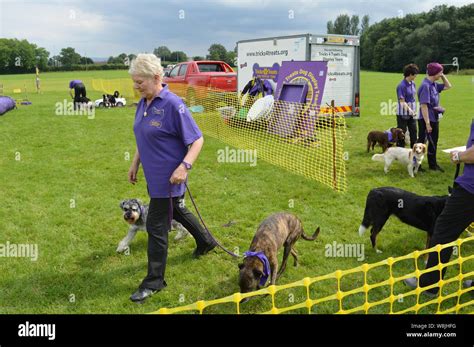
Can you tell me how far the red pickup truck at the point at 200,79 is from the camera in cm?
1541

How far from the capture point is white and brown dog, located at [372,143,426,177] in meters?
7.47

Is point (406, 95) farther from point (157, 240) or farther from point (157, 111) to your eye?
point (157, 240)

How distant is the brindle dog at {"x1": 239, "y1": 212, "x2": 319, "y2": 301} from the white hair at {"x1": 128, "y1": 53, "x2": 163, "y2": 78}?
1.83m

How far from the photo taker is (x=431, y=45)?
6356 cm

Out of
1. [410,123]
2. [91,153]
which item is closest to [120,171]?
[91,153]

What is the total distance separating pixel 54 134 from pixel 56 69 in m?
60.8

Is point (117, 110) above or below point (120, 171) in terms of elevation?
above

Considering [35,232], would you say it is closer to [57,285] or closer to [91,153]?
[57,285]

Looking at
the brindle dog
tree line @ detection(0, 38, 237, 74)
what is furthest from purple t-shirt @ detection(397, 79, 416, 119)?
tree line @ detection(0, 38, 237, 74)

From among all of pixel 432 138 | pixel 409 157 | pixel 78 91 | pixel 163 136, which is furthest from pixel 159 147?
pixel 78 91

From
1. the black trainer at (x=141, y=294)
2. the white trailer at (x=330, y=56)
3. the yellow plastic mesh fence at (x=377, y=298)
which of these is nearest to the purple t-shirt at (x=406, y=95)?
the white trailer at (x=330, y=56)

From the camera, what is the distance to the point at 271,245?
12.5 ft

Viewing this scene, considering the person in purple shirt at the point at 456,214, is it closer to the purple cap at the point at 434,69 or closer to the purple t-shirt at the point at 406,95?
the purple cap at the point at 434,69

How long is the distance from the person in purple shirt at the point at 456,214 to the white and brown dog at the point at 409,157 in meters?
4.14
